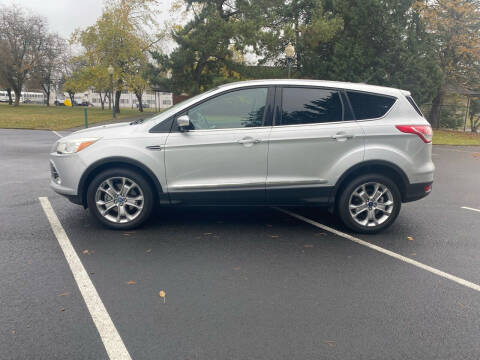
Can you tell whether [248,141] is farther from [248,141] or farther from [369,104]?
[369,104]

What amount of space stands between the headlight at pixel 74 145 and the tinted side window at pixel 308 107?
2432mm

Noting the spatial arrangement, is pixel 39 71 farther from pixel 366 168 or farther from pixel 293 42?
pixel 366 168

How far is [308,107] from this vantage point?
201 inches

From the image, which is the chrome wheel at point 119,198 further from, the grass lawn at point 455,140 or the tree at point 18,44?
the tree at point 18,44

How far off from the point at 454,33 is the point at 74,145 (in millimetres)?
29690

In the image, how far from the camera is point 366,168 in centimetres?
516

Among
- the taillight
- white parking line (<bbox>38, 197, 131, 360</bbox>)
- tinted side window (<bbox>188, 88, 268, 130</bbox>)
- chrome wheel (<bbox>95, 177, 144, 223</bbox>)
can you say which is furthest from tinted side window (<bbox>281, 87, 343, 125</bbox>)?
white parking line (<bbox>38, 197, 131, 360</bbox>)

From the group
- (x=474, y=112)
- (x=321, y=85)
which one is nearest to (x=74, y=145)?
(x=321, y=85)

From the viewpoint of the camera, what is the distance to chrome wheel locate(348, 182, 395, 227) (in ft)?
16.9

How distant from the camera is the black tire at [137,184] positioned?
4.98 metres

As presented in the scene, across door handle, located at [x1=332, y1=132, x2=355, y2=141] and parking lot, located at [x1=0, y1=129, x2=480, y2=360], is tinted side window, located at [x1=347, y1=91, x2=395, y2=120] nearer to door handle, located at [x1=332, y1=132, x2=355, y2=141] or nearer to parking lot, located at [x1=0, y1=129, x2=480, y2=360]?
door handle, located at [x1=332, y1=132, x2=355, y2=141]

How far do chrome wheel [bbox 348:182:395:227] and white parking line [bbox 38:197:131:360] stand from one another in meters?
3.24

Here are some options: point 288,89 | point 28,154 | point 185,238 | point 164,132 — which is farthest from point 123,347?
point 28,154

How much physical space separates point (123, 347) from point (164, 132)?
9.34 feet
